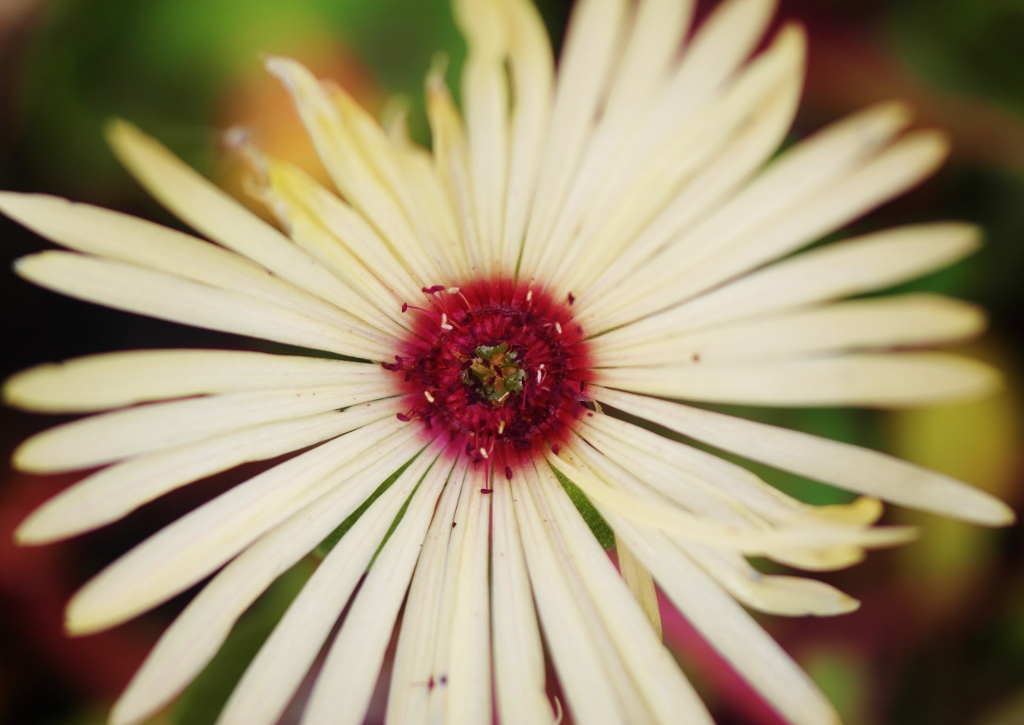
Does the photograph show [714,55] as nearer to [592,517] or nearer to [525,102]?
[525,102]

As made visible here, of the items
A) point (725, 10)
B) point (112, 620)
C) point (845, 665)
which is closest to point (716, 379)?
point (725, 10)

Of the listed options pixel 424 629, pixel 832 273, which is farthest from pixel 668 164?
pixel 424 629

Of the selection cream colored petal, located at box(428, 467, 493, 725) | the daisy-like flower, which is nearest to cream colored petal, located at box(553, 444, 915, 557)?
the daisy-like flower

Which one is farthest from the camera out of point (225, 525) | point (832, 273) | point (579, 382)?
point (579, 382)

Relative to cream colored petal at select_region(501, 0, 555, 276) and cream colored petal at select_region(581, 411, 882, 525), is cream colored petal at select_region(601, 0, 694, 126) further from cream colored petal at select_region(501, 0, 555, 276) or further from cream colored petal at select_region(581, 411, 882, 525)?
cream colored petal at select_region(581, 411, 882, 525)

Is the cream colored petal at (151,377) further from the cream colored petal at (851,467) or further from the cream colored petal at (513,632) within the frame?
the cream colored petal at (851,467)

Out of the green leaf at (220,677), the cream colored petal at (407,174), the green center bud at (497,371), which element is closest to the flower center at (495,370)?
the green center bud at (497,371)
